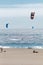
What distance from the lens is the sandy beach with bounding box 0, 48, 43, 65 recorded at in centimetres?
435

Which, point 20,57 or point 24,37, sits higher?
point 24,37

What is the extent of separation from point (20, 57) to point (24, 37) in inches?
22.0

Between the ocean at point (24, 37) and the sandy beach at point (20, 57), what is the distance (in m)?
0.15

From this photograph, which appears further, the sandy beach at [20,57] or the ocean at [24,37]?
the ocean at [24,37]

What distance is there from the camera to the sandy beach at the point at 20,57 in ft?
14.3

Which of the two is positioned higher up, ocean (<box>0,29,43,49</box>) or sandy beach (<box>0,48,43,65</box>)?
ocean (<box>0,29,43,49</box>)

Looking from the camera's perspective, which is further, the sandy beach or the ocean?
the ocean

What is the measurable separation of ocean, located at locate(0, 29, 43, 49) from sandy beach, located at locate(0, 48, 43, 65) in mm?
145

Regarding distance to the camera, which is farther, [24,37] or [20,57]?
[24,37]

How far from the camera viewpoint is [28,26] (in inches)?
193

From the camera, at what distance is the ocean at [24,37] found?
192 inches

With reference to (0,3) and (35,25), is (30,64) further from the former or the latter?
(0,3)

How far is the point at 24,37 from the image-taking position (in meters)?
4.88

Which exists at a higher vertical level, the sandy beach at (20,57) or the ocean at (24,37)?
the ocean at (24,37)
